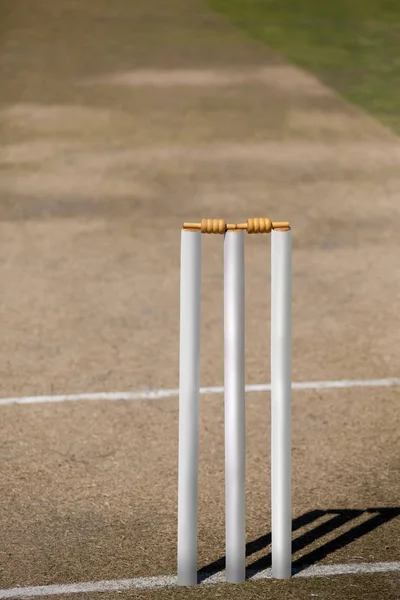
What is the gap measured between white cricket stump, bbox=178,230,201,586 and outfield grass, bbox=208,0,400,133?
47.5 ft

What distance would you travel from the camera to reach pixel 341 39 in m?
28.2

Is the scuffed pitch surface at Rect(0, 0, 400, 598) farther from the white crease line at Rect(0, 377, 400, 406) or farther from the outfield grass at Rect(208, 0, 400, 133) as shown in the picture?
the outfield grass at Rect(208, 0, 400, 133)

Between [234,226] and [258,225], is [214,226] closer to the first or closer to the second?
[234,226]

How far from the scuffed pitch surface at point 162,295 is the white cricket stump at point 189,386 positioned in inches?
18.9

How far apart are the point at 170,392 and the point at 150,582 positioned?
2.89 metres

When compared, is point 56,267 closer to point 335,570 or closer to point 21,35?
point 335,570

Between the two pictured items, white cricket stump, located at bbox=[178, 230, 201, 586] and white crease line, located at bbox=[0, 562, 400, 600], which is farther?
white crease line, located at bbox=[0, 562, 400, 600]

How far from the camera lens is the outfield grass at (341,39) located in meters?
22.3

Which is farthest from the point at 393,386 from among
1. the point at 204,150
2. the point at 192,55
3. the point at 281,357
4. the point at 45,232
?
the point at 192,55

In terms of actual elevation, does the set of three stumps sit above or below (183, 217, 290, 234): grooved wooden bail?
below

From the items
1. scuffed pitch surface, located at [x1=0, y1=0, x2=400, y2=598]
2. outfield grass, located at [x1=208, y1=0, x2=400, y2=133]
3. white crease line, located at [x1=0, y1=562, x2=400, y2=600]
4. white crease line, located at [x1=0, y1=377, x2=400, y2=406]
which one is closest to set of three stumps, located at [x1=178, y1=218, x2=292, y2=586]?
white crease line, located at [x1=0, y1=562, x2=400, y2=600]

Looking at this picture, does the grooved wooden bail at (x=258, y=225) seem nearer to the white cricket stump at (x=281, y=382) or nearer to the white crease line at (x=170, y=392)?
the white cricket stump at (x=281, y=382)

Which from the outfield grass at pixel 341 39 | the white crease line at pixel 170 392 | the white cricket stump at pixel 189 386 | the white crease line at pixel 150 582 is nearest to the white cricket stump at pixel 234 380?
the white cricket stump at pixel 189 386

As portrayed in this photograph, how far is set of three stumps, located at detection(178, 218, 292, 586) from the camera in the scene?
16.2ft
